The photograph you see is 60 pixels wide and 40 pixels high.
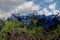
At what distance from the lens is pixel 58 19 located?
400 centimetres

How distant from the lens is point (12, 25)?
395 cm

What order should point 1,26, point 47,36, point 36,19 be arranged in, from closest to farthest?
point 47,36, point 36,19, point 1,26

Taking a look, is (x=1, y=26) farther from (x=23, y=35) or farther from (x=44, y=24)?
(x=44, y=24)

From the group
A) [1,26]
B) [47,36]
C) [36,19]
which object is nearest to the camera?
[47,36]

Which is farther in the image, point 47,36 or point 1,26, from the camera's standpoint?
point 1,26

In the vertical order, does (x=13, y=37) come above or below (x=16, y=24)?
below

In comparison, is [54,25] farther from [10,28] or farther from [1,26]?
[1,26]

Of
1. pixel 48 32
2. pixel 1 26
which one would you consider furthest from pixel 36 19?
pixel 1 26

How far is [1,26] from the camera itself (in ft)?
14.2

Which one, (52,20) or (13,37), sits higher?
(52,20)

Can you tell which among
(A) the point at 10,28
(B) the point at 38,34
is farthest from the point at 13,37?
(B) the point at 38,34

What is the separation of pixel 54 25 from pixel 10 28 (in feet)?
2.89

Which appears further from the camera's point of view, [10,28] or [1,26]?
Answer: [1,26]

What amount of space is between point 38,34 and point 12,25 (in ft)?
1.86
